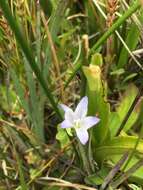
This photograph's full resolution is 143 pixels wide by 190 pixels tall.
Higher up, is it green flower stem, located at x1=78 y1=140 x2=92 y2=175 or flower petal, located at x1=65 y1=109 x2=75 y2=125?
flower petal, located at x1=65 y1=109 x2=75 y2=125

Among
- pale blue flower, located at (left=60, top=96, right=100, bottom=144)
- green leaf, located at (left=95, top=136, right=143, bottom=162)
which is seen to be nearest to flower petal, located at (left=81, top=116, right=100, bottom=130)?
pale blue flower, located at (left=60, top=96, right=100, bottom=144)

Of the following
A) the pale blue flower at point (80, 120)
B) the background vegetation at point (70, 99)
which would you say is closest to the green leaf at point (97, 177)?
the background vegetation at point (70, 99)

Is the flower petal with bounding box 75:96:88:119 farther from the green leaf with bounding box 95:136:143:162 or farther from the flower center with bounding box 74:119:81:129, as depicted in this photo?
the green leaf with bounding box 95:136:143:162

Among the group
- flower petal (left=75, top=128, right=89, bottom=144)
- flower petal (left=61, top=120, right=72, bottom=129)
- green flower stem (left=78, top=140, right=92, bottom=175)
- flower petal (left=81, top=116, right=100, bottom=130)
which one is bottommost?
green flower stem (left=78, top=140, right=92, bottom=175)

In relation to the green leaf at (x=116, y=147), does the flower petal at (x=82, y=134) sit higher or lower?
higher

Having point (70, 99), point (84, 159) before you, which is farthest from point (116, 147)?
point (70, 99)

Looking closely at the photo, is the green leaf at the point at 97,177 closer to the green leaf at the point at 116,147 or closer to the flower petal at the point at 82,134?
the green leaf at the point at 116,147

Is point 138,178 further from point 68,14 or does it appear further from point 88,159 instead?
point 68,14

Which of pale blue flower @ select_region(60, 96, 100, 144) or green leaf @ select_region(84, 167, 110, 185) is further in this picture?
green leaf @ select_region(84, 167, 110, 185)

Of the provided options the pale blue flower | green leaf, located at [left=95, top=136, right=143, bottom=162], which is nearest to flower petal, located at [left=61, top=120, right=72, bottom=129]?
the pale blue flower
